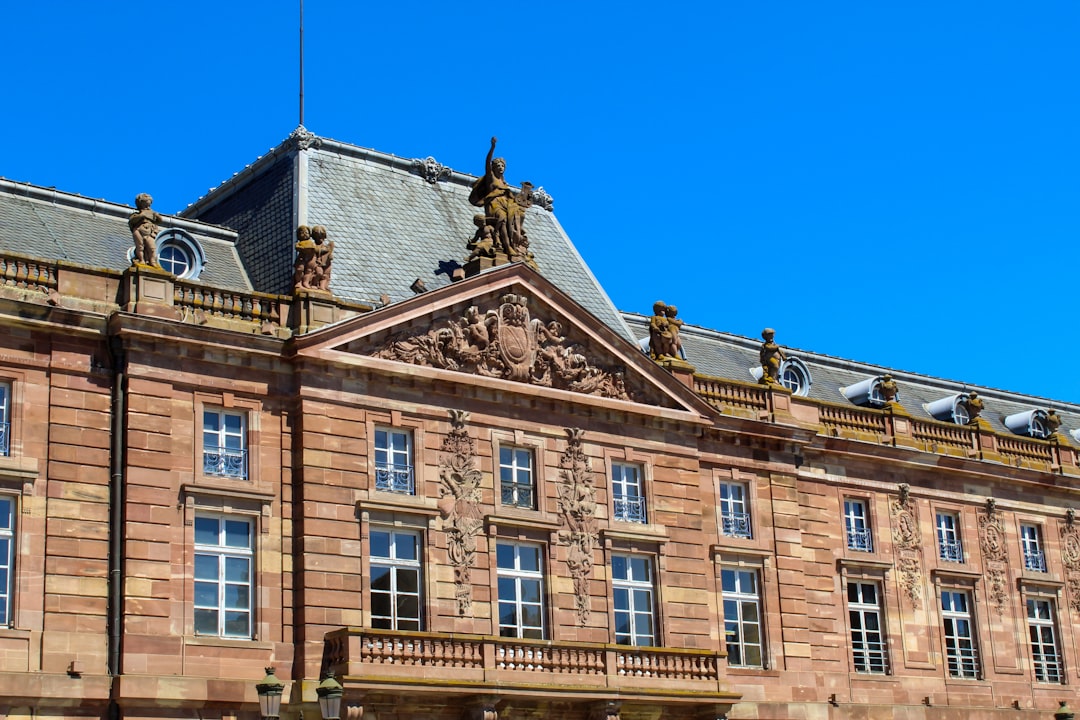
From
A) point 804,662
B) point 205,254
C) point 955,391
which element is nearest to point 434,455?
point 205,254

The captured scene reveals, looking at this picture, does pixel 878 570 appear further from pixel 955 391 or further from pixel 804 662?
pixel 955 391

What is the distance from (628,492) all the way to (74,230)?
14.0m

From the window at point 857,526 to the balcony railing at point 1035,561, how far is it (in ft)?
19.3

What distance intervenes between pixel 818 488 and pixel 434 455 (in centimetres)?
1245

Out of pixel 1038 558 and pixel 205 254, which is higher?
pixel 205 254

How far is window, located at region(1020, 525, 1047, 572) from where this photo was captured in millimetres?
51219

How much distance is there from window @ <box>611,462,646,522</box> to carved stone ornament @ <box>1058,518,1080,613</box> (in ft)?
52.0

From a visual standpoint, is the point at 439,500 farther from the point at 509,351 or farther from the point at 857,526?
the point at 857,526

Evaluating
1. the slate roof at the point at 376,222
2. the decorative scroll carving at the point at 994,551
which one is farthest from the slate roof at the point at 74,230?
the decorative scroll carving at the point at 994,551

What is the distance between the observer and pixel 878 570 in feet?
155

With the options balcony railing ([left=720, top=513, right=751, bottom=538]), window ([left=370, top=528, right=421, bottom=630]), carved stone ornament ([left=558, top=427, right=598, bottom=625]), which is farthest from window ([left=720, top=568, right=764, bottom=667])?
window ([left=370, top=528, right=421, bottom=630])

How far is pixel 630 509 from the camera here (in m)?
42.2

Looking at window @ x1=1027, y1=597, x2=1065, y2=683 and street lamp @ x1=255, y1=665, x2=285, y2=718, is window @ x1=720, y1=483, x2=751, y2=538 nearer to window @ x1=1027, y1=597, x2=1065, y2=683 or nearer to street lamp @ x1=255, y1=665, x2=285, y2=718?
window @ x1=1027, y1=597, x2=1065, y2=683

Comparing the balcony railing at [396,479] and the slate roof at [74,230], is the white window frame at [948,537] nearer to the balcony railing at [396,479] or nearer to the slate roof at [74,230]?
the balcony railing at [396,479]
